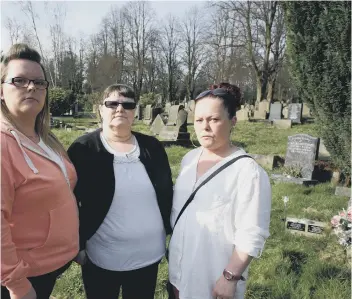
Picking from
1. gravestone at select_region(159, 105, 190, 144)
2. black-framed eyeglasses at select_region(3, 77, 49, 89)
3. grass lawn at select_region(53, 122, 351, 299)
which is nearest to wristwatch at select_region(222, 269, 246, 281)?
grass lawn at select_region(53, 122, 351, 299)

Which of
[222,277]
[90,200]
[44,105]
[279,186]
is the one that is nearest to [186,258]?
[222,277]

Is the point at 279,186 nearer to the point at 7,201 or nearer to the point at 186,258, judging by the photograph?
the point at 186,258

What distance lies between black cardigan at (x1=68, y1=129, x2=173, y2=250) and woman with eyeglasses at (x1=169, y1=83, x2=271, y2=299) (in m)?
0.20

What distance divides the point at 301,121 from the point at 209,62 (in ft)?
85.9

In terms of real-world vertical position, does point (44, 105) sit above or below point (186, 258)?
above

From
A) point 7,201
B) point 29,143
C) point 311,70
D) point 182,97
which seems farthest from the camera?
point 182,97

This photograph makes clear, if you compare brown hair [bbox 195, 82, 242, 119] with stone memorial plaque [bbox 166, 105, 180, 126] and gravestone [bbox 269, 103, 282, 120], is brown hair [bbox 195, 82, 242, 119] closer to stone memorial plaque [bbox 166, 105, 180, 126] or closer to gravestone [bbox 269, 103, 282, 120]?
stone memorial plaque [bbox 166, 105, 180, 126]

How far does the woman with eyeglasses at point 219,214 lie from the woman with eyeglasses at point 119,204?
0.19 meters

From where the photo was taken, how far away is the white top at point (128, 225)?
2129mm

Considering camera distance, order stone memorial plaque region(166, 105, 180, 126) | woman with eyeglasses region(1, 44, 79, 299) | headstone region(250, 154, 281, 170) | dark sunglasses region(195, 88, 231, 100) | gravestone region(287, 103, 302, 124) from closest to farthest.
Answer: woman with eyeglasses region(1, 44, 79, 299) < dark sunglasses region(195, 88, 231, 100) < headstone region(250, 154, 281, 170) < stone memorial plaque region(166, 105, 180, 126) < gravestone region(287, 103, 302, 124)

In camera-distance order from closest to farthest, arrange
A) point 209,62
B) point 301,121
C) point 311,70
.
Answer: point 311,70 < point 301,121 < point 209,62

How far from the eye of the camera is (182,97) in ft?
167

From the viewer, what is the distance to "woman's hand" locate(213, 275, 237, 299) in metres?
1.86

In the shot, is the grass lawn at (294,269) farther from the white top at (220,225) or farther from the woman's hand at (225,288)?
the woman's hand at (225,288)
